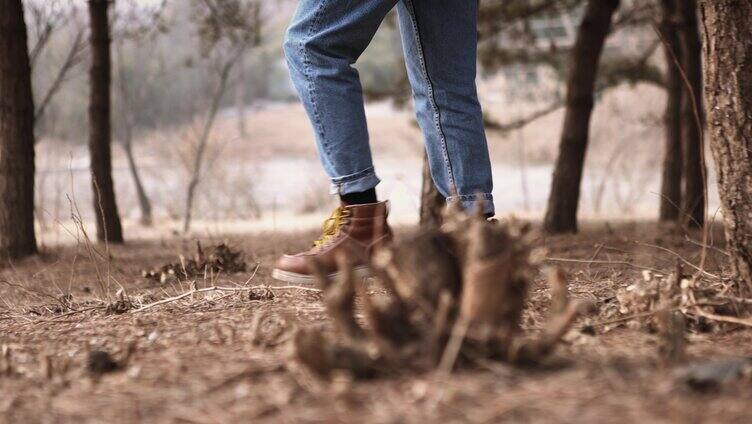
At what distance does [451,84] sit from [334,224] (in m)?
0.48

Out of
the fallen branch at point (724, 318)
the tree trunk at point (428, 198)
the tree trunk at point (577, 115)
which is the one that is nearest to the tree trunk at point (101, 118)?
the tree trunk at point (428, 198)

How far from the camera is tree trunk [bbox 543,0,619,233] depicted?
5996mm

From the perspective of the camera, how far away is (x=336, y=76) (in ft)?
7.61

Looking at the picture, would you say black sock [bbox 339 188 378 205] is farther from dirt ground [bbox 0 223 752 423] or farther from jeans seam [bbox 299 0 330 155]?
dirt ground [bbox 0 223 752 423]

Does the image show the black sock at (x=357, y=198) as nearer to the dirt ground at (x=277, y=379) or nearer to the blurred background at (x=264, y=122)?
the dirt ground at (x=277, y=379)

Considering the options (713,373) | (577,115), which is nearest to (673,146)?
(577,115)

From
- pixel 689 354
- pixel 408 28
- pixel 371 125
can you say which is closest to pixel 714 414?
pixel 689 354

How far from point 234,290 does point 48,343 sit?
0.57 metres

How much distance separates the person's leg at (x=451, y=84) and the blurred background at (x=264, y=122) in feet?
3.43

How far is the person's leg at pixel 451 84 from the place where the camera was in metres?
2.44

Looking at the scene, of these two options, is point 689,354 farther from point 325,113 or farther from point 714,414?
point 325,113

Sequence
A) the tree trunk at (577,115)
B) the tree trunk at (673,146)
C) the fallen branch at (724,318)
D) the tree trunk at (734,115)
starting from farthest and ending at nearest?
the tree trunk at (673,146) → the tree trunk at (577,115) → the tree trunk at (734,115) → the fallen branch at (724,318)

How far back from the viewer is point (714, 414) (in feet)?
4.09

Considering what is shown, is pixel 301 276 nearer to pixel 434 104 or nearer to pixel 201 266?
pixel 434 104
